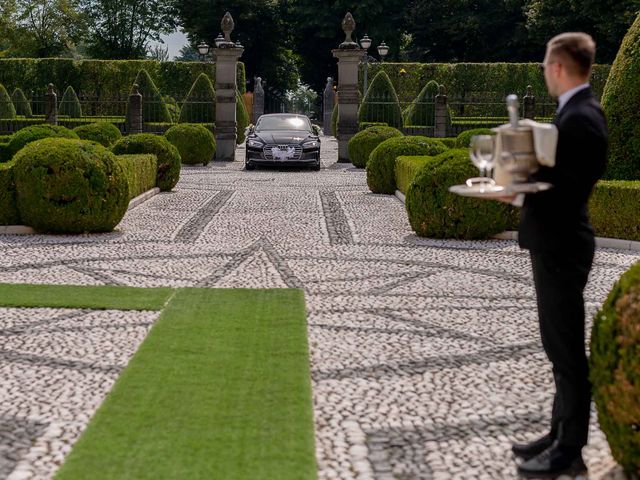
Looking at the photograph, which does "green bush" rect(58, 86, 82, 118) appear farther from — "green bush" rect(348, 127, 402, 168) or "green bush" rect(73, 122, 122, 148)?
"green bush" rect(348, 127, 402, 168)

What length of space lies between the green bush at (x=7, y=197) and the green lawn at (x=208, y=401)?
4.38 metres

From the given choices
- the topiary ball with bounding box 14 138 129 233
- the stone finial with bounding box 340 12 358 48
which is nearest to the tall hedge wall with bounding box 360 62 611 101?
the stone finial with bounding box 340 12 358 48

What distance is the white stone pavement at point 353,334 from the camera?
4.51 meters

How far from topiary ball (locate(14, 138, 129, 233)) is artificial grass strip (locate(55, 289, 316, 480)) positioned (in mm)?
4659

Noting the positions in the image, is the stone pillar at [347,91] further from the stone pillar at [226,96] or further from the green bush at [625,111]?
the green bush at [625,111]

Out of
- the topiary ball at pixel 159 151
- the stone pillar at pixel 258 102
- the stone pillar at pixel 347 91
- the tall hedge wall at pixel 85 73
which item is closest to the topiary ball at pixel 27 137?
the topiary ball at pixel 159 151

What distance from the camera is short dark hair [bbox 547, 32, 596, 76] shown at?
149 inches

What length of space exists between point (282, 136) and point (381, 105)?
774 centimetres

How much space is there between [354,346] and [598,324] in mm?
2649

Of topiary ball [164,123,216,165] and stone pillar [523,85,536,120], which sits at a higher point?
stone pillar [523,85,536,120]

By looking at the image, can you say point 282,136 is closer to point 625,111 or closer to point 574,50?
point 625,111

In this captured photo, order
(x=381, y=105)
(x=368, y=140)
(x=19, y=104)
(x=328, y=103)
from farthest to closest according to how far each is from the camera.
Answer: (x=328, y=103)
(x=19, y=104)
(x=381, y=105)
(x=368, y=140)

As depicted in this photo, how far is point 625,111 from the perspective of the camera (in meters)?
11.9

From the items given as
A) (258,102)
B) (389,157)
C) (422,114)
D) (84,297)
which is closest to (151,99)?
(422,114)
